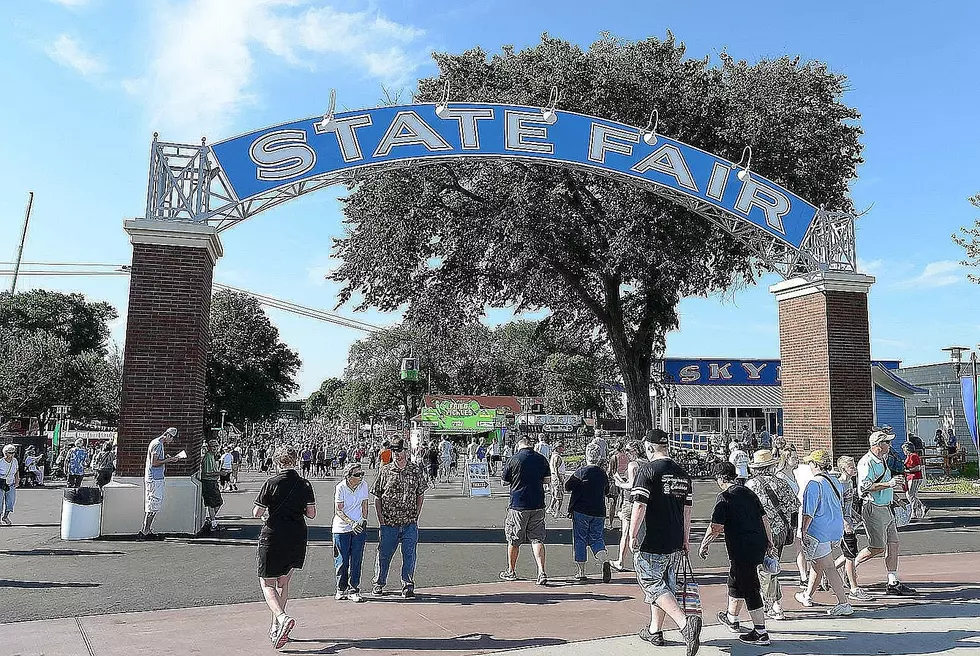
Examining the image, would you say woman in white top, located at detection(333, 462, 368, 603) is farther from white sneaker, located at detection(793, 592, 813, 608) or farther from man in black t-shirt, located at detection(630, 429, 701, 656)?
white sneaker, located at detection(793, 592, 813, 608)

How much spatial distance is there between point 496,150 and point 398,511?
25.8ft

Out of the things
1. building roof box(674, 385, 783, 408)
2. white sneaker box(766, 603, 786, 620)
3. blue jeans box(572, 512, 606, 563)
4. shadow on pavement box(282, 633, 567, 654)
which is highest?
building roof box(674, 385, 783, 408)

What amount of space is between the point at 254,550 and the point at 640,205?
41.5 feet

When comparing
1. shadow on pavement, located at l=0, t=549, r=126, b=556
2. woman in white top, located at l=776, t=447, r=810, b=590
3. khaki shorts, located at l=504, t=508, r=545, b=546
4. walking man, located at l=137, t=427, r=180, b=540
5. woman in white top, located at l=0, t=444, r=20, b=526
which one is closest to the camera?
woman in white top, located at l=776, t=447, r=810, b=590

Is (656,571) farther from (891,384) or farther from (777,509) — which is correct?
(891,384)

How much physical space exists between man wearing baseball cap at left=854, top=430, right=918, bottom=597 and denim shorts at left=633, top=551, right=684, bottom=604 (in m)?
3.40

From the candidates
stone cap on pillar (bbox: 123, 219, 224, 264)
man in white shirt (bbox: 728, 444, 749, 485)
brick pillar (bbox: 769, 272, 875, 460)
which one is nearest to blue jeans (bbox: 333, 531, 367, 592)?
stone cap on pillar (bbox: 123, 219, 224, 264)

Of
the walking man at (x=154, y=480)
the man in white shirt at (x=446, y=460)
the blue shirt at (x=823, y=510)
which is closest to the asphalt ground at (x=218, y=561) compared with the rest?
the walking man at (x=154, y=480)

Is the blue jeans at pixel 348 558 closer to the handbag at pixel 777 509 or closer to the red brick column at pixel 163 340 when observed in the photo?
the handbag at pixel 777 509

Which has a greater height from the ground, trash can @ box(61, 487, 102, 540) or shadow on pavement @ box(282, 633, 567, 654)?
trash can @ box(61, 487, 102, 540)

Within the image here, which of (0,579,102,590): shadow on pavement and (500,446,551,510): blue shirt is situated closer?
(0,579,102,590): shadow on pavement

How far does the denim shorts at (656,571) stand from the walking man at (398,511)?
9.04 ft

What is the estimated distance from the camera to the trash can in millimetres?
11211

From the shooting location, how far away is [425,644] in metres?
6.11
